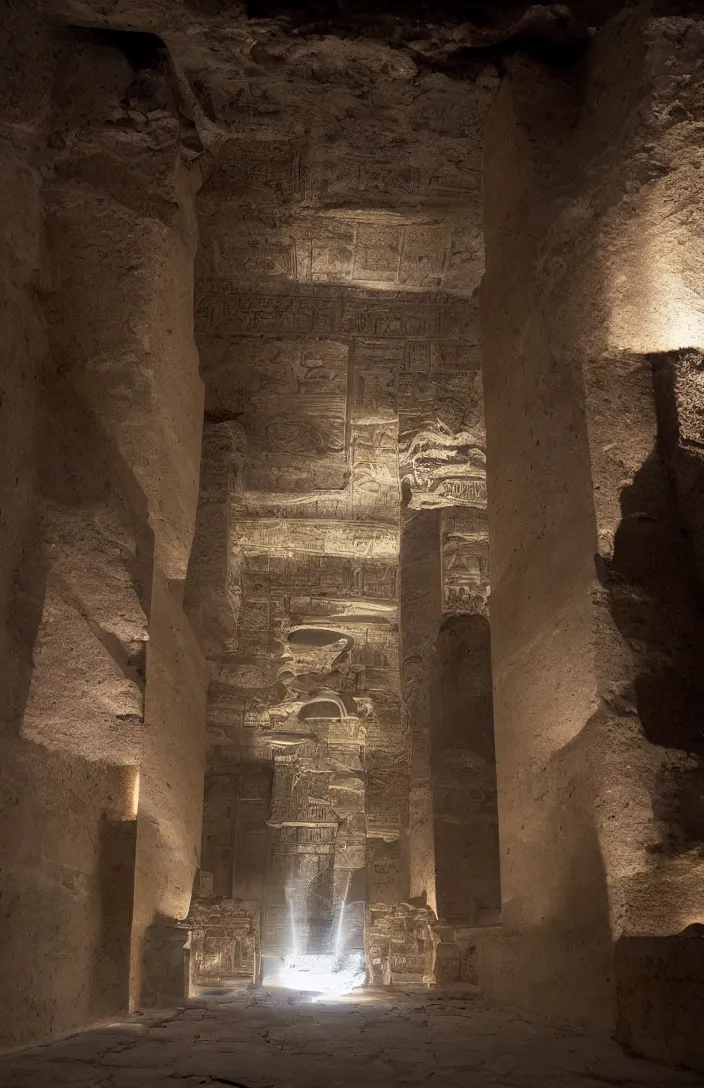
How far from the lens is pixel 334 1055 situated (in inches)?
139

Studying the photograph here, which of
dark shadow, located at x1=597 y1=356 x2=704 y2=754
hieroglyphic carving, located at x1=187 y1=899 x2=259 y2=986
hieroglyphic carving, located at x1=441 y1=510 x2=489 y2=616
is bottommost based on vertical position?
hieroglyphic carving, located at x1=187 y1=899 x2=259 y2=986

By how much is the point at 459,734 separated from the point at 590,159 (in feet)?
15.4

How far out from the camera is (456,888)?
308 inches

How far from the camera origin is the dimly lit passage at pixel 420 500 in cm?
380

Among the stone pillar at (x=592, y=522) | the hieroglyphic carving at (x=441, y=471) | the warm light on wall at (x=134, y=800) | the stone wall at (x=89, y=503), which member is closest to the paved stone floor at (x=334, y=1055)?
the stone pillar at (x=592, y=522)

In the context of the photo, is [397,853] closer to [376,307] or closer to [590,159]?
[376,307]

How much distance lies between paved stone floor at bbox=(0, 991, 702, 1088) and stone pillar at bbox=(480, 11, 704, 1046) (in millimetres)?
270

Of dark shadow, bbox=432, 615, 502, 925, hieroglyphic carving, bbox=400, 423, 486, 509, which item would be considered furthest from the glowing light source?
hieroglyphic carving, bbox=400, 423, 486, 509

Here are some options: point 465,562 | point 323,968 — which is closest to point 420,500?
point 465,562

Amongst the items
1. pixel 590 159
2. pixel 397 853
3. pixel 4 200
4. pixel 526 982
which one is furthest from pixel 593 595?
pixel 397 853

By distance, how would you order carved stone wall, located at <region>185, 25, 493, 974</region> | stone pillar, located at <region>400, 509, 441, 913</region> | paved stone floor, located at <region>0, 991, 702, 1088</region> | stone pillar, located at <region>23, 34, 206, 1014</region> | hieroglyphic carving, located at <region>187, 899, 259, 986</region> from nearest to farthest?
1. paved stone floor, located at <region>0, 991, 702, 1088</region>
2. stone pillar, located at <region>23, 34, 206, 1014</region>
3. hieroglyphic carving, located at <region>187, 899, 259, 986</region>
4. carved stone wall, located at <region>185, 25, 493, 974</region>
5. stone pillar, located at <region>400, 509, 441, 913</region>

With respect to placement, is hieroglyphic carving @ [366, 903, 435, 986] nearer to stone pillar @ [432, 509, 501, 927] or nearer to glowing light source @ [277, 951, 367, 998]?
stone pillar @ [432, 509, 501, 927]

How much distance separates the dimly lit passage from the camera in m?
3.80

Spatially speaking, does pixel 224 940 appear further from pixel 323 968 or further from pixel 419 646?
pixel 419 646
